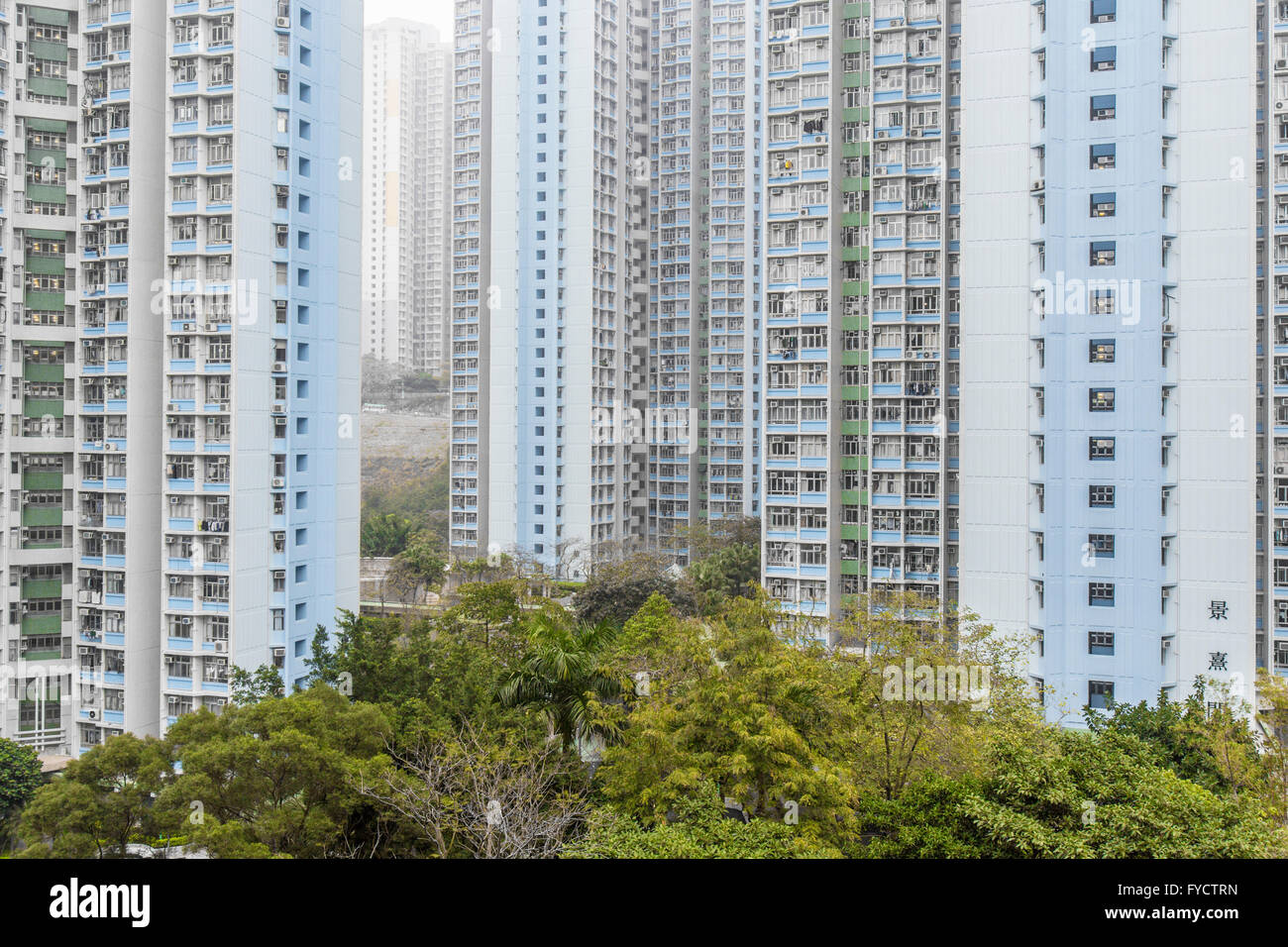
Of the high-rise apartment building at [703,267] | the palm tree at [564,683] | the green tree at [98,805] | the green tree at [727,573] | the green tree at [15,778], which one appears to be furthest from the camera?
the high-rise apartment building at [703,267]

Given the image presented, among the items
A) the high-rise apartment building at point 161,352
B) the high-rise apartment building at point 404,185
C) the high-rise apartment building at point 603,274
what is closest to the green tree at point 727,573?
the high-rise apartment building at point 603,274

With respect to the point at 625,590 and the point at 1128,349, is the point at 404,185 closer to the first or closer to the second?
the point at 625,590

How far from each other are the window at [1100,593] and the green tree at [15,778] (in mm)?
26159

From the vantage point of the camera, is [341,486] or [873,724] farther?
[341,486]

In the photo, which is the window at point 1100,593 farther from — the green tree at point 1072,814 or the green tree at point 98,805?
the green tree at point 98,805

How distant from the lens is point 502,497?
52.1 m

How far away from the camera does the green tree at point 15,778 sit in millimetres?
23234

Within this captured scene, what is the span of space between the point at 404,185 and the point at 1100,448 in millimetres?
55856

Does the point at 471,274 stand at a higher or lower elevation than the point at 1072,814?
higher

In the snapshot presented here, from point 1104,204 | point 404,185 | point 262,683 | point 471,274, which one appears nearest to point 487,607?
point 262,683

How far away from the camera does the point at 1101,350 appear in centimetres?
2627

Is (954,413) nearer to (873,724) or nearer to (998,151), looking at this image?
(998,151)

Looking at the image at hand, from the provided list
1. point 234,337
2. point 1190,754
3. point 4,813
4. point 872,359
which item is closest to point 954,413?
point 872,359
